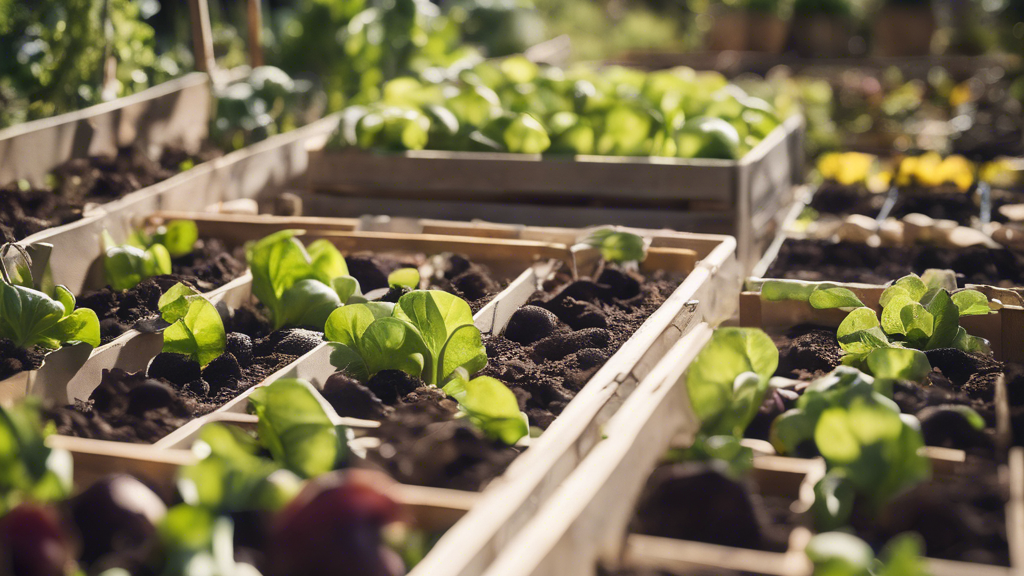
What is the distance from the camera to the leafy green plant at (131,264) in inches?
69.1

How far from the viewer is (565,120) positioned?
230 cm

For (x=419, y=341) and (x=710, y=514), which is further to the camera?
(x=419, y=341)

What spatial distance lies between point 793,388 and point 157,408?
0.84m

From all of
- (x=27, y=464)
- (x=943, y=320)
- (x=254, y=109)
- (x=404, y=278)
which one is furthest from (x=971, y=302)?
(x=254, y=109)

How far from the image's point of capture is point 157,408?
1201mm

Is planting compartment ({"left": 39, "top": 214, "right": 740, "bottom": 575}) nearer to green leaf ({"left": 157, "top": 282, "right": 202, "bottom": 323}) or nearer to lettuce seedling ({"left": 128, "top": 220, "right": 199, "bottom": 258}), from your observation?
lettuce seedling ({"left": 128, "top": 220, "right": 199, "bottom": 258})

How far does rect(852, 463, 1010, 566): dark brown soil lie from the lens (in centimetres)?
86

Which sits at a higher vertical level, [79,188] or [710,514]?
[79,188]

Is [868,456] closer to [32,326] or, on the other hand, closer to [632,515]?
[632,515]

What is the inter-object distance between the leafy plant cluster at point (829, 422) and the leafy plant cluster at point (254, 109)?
1871mm

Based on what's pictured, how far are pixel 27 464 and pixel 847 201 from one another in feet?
7.58

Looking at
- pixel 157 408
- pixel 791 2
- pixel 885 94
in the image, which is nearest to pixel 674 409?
pixel 157 408

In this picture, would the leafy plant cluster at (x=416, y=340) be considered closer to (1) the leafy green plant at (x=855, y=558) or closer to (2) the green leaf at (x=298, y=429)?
(2) the green leaf at (x=298, y=429)

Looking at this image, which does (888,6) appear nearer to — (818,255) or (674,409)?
(818,255)
